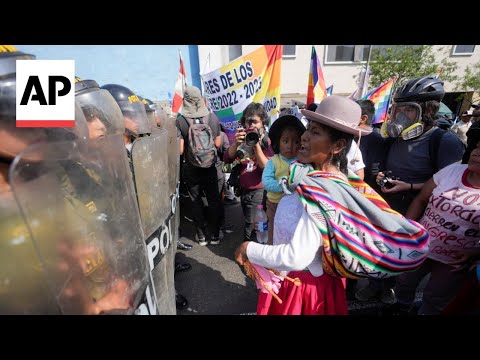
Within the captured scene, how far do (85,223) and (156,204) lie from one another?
18.1 inches

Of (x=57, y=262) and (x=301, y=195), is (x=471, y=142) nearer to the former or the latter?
(x=301, y=195)

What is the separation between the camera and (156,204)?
1178 mm

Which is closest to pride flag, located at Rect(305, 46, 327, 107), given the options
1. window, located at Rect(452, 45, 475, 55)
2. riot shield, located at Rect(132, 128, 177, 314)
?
riot shield, located at Rect(132, 128, 177, 314)

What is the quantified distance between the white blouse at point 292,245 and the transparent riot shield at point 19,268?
2.86 ft

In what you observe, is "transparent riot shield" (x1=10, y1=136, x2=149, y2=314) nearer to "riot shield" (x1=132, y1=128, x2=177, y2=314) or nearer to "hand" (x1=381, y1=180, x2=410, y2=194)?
"riot shield" (x1=132, y1=128, x2=177, y2=314)

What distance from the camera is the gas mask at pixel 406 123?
220 centimetres

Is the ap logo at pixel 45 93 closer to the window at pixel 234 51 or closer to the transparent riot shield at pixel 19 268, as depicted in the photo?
the transparent riot shield at pixel 19 268

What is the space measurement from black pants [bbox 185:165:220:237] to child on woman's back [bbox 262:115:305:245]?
1319 mm

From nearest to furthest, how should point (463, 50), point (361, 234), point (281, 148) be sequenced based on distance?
point (361, 234)
point (281, 148)
point (463, 50)

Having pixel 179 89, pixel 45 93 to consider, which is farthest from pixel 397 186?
pixel 179 89

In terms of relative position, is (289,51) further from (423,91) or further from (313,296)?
(313,296)

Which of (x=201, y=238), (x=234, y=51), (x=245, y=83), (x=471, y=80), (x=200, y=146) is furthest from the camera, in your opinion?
(x=471, y=80)

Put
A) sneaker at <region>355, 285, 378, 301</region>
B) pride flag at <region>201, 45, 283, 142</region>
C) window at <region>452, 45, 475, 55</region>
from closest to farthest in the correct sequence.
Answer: sneaker at <region>355, 285, 378, 301</region>, pride flag at <region>201, 45, 283, 142</region>, window at <region>452, 45, 475, 55</region>

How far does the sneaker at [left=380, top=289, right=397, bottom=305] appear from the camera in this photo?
8.84 ft
